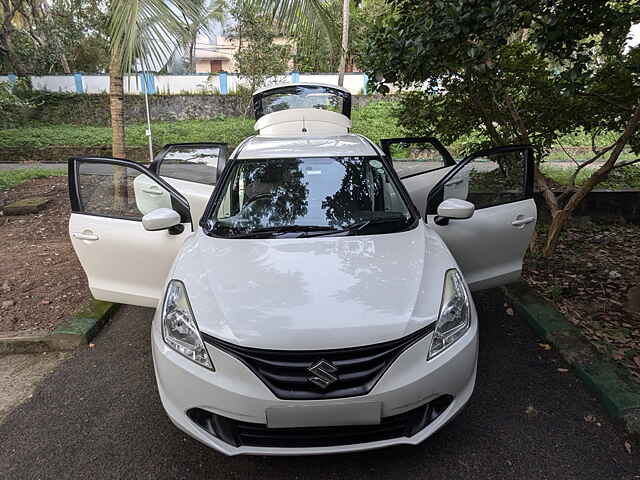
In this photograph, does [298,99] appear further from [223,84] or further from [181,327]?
[223,84]

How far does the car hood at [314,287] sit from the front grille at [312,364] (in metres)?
0.04

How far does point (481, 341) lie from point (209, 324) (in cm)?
233

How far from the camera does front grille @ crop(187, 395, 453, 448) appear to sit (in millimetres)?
2061

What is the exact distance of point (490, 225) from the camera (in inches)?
133

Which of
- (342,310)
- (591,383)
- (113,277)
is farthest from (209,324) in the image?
(591,383)

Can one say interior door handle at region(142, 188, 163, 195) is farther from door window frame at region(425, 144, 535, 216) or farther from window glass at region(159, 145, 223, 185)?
door window frame at region(425, 144, 535, 216)

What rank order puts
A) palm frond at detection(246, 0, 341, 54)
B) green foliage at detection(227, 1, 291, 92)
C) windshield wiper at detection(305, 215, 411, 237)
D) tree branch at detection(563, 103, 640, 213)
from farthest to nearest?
1. green foliage at detection(227, 1, 291, 92)
2. palm frond at detection(246, 0, 341, 54)
3. tree branch at detection(563, 103, 640, 213)
4. windshield wiper at detection(305, 215, 411, 237)

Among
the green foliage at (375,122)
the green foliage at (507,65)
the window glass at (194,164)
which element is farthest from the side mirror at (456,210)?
the green foliage at (375,122)

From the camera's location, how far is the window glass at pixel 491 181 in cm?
363

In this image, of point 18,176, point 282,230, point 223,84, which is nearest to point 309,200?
point 282,230

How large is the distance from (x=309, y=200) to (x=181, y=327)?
1.23 m

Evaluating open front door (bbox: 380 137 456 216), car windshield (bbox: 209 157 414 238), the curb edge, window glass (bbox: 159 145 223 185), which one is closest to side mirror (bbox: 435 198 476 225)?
car windshield (bbox: 209 157 414 238)

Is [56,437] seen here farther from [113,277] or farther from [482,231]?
[482,231]

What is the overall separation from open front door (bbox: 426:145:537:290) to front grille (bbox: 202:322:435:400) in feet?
4.86
